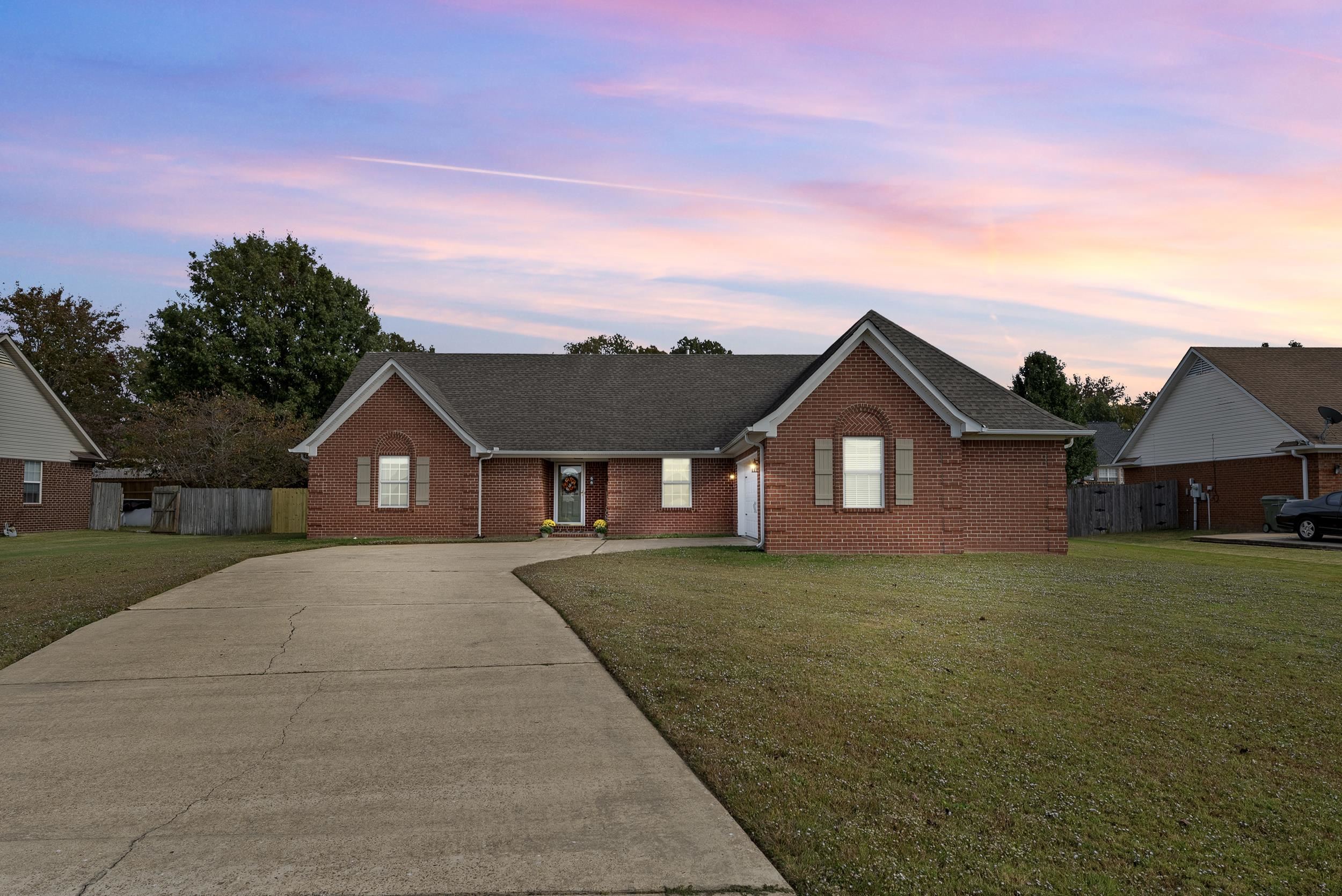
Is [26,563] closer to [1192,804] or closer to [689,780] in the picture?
[689,780]

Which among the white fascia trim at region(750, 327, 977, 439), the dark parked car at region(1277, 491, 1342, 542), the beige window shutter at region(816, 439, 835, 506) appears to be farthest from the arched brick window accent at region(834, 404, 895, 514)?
the dark parked car at region(1277, 491, 1342, 542)

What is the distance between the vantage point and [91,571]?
15188mm

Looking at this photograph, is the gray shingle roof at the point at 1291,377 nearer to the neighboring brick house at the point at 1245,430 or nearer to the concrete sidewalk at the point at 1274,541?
the neighboring brick house at the point at 1245,430

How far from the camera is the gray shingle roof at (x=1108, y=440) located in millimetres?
61228

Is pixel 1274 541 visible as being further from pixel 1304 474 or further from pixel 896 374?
pixel 896 374

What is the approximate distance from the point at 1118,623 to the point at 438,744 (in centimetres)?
774

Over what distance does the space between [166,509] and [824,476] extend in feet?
82.0

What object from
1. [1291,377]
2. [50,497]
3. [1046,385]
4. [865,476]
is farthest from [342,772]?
[1046,385]

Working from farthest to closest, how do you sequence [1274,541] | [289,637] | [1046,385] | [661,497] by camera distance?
[1046,385] < [661,497] < [1274,541] < [289,637]

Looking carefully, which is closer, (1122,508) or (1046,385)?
(1122,508)

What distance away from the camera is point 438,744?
18.1ft

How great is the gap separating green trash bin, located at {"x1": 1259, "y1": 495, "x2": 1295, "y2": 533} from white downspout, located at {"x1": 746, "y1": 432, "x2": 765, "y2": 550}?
18.0 metres

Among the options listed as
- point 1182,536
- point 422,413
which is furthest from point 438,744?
point 1182,536

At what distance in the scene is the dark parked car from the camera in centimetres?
2345
